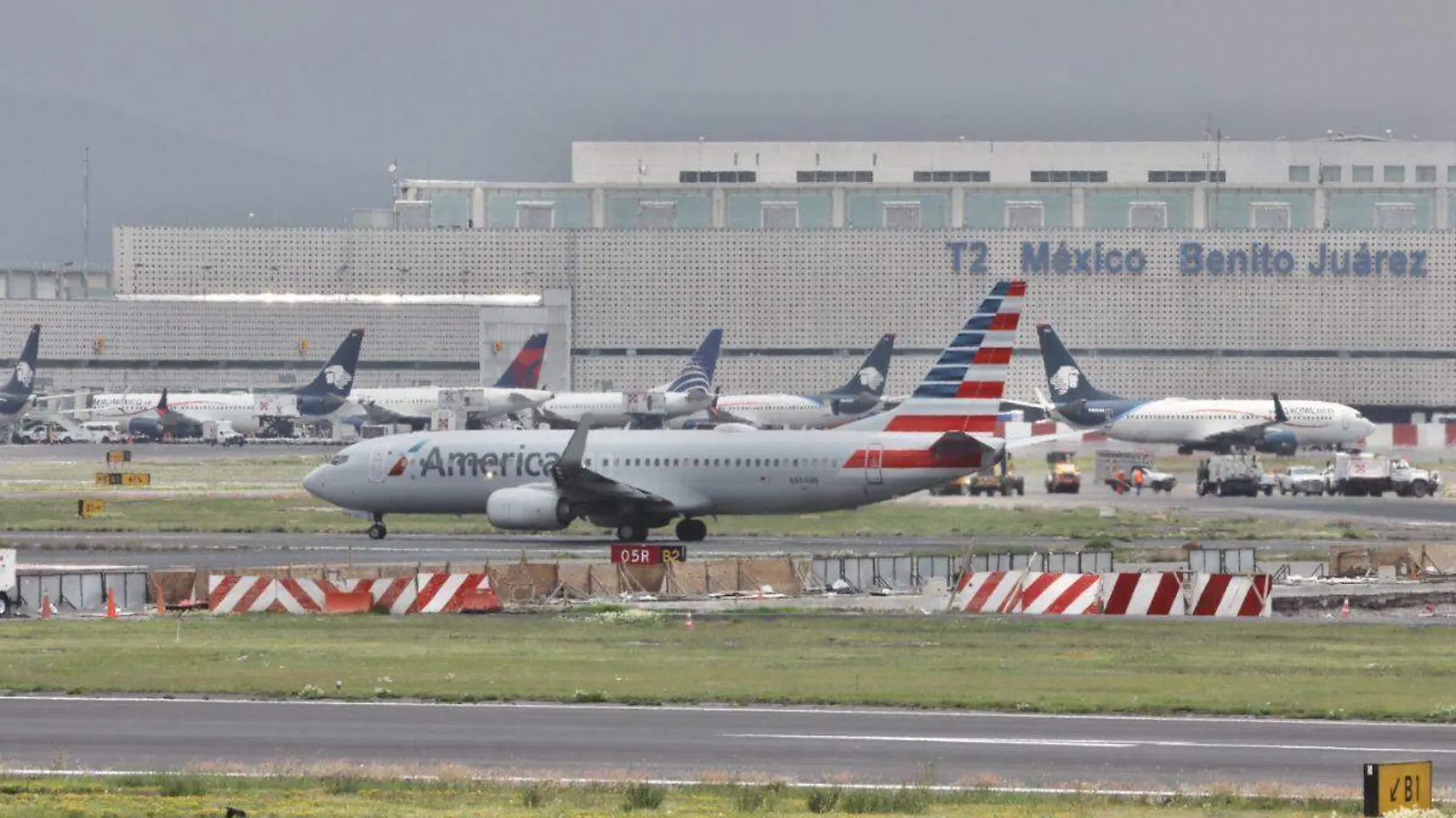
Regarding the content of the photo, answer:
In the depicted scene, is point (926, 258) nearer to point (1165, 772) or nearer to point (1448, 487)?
point (1448, 487)

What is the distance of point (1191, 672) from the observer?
3472cm

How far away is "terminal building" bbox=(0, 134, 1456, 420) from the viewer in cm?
18725

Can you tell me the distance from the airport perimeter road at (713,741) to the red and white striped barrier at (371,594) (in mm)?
13681

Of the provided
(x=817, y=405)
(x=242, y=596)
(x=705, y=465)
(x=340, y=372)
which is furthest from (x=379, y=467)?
(x=817, y=405)

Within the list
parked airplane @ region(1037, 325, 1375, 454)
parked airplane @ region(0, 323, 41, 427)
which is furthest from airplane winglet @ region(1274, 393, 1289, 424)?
parked airplane @ region(0, 323, 41, 427)

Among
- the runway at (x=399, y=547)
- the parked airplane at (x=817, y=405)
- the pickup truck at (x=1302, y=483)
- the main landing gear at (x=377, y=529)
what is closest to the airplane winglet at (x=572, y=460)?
the runway at (x=399, y=547)

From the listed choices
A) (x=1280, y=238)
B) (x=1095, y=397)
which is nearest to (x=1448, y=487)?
(x=1095, y=397)

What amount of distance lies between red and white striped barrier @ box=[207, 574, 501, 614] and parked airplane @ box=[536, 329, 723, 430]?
109600 millimetres

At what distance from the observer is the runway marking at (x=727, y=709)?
96.3 feet

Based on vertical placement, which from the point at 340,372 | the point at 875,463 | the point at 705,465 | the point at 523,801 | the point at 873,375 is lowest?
the point at 523,801

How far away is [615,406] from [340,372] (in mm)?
19448

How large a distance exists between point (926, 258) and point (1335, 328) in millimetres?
34652

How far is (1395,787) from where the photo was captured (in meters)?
19.8

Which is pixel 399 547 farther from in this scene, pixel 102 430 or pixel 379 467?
pixel 102 430
